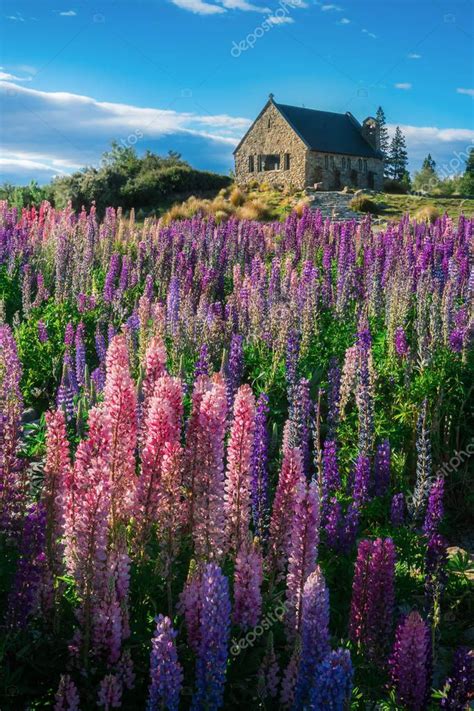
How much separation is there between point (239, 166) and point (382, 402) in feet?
143

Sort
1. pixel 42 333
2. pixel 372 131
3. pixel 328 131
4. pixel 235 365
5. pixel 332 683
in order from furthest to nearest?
pixel 372 131 → pixel 328 131 → pixel 42 333 → pixel 235 365 → pixel 332 683

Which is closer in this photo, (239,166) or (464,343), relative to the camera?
(464,343)

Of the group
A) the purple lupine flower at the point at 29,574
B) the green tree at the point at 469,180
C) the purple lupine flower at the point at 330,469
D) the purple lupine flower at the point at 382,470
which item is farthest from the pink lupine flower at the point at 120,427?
the green tree at the point at 469,180

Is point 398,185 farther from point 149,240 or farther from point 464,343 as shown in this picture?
point 464,343

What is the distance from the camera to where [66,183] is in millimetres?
33875

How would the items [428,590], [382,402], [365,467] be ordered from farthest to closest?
[382,402]
[365,467]
[428,590]

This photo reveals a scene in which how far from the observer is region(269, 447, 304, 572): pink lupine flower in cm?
294

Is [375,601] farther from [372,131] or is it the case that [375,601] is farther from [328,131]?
[372,131]

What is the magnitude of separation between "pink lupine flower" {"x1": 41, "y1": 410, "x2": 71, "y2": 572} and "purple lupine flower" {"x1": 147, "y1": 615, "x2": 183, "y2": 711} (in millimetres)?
727

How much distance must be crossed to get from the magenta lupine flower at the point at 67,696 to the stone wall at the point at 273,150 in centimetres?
3991

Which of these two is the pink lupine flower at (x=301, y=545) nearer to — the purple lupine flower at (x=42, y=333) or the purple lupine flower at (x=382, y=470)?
the purple lupine flower at (x=382, y=470)

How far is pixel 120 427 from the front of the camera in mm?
2764

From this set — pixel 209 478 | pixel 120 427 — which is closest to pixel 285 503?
pixel 209 478

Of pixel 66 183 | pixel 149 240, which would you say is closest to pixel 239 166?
pixel 66 183
